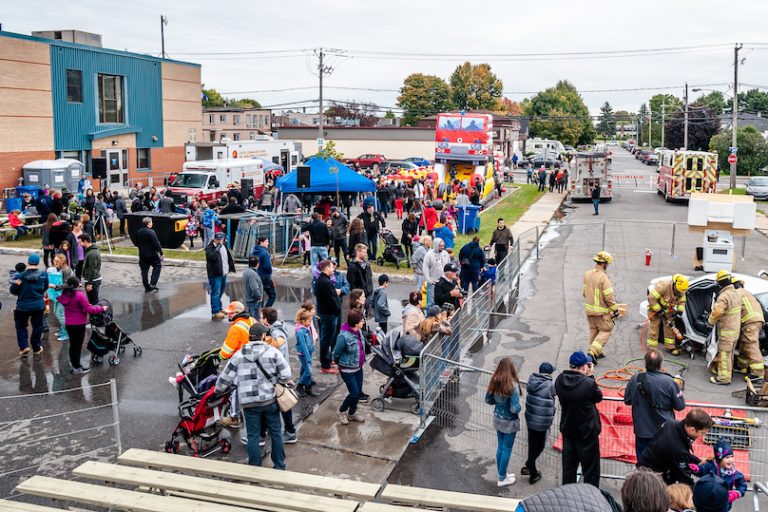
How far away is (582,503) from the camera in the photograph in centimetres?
462

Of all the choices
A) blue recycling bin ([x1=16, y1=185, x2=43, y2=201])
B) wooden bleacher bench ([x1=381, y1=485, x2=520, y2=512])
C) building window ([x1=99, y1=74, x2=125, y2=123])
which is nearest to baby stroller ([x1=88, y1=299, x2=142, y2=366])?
wooden bleacher bench ([x1=381, y1=485, x2=520, y2=512])

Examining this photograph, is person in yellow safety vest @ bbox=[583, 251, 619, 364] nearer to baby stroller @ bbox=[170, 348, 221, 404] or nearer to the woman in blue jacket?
the woman in blue jacket

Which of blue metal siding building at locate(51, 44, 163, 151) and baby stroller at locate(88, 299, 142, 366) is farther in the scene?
blue metal siding building at locate(51, 44, 163, 151)

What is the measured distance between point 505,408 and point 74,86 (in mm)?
34447

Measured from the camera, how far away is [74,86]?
3653cm

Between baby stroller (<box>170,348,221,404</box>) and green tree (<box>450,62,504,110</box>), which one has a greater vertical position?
green tree (<box>450,62,504,110</box>)

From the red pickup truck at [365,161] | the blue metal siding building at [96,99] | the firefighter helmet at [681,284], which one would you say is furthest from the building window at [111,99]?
the firefighter helmet at [681,284]

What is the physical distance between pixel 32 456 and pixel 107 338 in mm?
3456

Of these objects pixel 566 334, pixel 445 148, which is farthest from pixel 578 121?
pixel 566 334

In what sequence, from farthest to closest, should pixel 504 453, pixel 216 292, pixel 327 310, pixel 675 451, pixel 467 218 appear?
pixel 467 218 → pixel 216 292 → pixel 327 310 → pixel 504 453 → pixel 675 451

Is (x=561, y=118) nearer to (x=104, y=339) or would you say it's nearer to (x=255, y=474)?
(x=104, y=339)

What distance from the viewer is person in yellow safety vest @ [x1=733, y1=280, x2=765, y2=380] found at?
35.6 ft

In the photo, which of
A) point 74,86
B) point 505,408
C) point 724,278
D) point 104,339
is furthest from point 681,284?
point 74,86

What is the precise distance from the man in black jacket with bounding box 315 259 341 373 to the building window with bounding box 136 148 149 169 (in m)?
33.2
